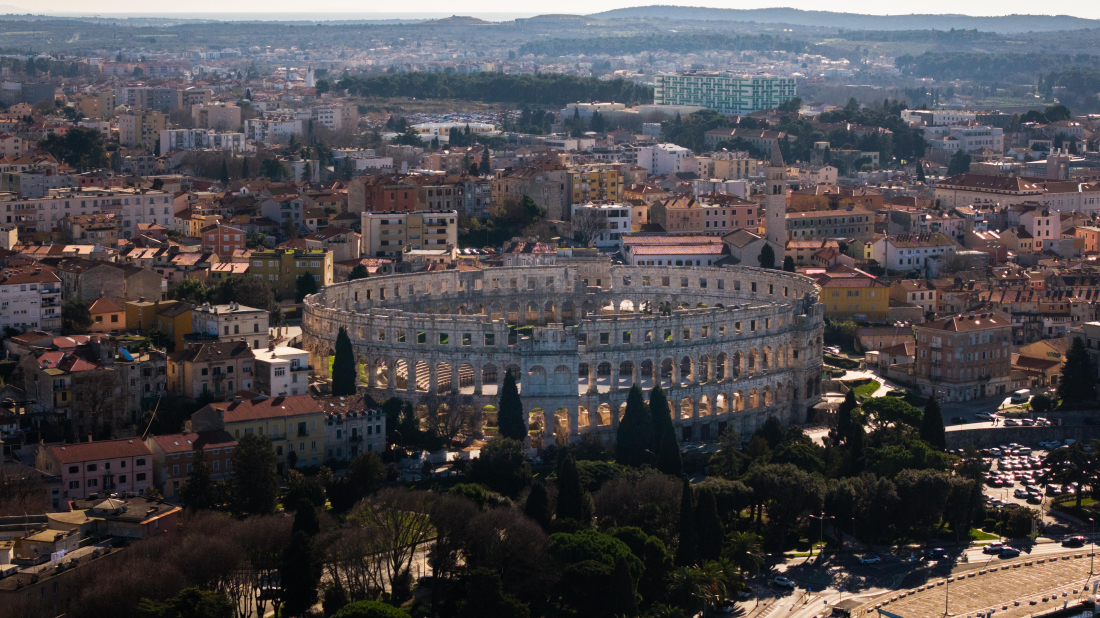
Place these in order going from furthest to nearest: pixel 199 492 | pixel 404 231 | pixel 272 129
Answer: pixel 272 129 < pixel 404 231 < pixel 199 492

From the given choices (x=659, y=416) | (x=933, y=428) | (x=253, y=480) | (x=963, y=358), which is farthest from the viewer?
(x=963, y=358)

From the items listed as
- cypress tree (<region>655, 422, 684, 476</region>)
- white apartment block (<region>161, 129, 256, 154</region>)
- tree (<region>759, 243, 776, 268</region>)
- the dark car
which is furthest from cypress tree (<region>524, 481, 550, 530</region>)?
white apartment block (<region>161, 129, 256, 154</region>)

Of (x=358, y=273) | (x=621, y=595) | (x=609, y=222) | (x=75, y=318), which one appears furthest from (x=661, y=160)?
(x=621, y=595)

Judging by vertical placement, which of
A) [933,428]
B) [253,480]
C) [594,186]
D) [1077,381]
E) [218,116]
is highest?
[218,116]

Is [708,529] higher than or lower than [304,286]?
lower

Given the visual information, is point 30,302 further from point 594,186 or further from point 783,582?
point 594,186

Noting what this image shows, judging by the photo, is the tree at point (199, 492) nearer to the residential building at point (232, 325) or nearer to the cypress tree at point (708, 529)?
the residential building at point (232, 325)

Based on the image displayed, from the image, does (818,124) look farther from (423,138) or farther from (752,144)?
(423,138)
